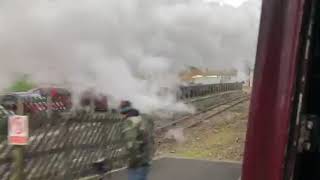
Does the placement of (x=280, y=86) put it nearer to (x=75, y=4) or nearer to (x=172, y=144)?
(x=75, y=4)

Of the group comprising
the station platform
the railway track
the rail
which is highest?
the rail

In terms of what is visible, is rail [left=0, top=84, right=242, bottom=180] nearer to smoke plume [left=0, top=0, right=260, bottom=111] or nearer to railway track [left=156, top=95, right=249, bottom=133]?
smoke plume [left=0, top=0, right=260, bottom=111]

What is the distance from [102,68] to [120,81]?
0.63m

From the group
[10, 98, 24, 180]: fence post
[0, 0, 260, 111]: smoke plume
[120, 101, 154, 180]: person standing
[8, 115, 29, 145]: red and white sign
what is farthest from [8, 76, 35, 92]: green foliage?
[8, 115, 29, 145]: red and white sign

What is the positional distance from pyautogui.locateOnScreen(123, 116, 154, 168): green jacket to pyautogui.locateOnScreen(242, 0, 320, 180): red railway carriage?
13.7 ft

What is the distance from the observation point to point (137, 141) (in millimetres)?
6469

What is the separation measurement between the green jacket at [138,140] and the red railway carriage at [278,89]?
13.7 feet

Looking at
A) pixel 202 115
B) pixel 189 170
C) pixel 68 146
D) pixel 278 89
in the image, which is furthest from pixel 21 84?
pixel 202 115

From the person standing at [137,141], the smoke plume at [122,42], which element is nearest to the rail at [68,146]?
the smoke plume at [122,42]

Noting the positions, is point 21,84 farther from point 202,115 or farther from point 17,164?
point 202,115

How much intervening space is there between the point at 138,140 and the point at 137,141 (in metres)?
0.02

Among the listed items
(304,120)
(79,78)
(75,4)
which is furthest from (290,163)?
(79,78)

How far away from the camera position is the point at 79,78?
26.1ft

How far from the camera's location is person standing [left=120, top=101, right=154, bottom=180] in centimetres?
643
